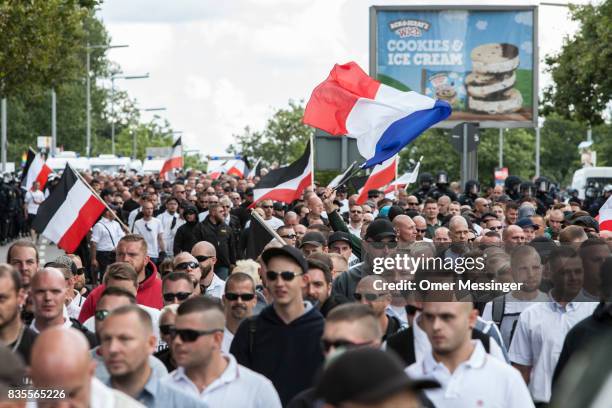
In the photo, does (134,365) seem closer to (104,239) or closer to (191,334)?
(191,334)

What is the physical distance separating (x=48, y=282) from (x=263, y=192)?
373 inches

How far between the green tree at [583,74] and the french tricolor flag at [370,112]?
69.3 feet

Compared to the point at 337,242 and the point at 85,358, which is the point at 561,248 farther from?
the point at 85,358

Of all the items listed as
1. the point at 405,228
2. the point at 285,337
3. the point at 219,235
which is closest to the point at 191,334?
the point at 285,337

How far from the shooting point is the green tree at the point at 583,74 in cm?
3703

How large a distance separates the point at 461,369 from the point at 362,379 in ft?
8.28

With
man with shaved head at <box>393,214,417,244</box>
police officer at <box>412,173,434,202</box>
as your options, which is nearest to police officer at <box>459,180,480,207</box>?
police officer at <box>412,173,434,202</box>

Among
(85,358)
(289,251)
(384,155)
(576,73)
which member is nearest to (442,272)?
(289,251)

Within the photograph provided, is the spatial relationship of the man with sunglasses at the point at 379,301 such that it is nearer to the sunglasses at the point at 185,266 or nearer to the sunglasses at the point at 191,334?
the sunglasses at the point at 191,334

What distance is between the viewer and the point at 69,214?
15562mm

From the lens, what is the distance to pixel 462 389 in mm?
6316

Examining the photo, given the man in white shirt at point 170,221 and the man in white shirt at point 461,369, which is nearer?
the man in white shirt at point 461,369

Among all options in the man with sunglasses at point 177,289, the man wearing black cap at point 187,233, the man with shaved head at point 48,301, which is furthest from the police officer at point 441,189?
the man with shaved head at point 48,301

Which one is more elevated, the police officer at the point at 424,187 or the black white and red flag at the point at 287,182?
the black white and red flag at the point at 287,182
